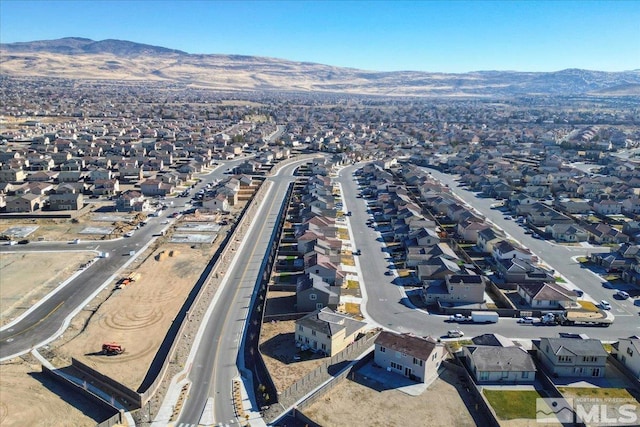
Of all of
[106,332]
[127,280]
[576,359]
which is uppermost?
[576,359]

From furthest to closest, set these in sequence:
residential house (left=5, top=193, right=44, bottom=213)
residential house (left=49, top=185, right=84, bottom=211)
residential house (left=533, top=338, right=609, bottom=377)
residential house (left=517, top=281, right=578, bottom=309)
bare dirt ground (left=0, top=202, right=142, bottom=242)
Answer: residential house (left=49, top=185, right=84, bottom=211) < residential house (left=5, top=193, right=44, bottom=213) < bare dirt ground (left=0, top=202, right=142, bottom=242) < residential house (left=517, top=281, right=578, bottom=309) < residential house (left=533, top=338, right=609, bottom=377)

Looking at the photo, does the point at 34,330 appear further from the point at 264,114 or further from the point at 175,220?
the point at 264,114

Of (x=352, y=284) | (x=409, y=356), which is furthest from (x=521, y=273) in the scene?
(x=409, y=356)

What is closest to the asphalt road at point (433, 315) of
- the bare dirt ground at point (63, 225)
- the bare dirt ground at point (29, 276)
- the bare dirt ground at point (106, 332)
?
the bare dirt ground at point (106, 332)

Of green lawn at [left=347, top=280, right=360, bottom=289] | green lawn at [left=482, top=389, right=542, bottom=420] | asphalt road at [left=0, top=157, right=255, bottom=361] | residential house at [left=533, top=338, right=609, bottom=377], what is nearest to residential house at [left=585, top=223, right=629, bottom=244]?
residential house at [left=533, top=338, right=609, bottom=377]

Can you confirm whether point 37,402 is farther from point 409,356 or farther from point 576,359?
point 576,359

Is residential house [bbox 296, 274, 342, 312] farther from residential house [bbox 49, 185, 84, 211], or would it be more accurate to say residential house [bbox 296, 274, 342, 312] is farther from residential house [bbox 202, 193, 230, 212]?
residential house [bbox 49, 185, 84, 211]
